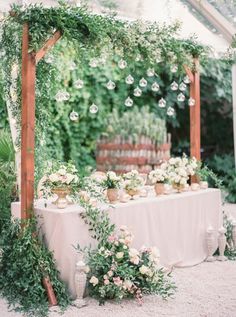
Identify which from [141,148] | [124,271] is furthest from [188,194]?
[141,148]

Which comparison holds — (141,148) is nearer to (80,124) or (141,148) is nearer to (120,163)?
(120,163)

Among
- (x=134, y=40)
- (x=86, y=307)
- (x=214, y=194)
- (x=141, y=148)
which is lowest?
(x=86, y=307)

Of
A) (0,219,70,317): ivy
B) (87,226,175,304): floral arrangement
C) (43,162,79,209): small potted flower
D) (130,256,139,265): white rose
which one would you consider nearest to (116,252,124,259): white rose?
(87,226,175,304): floral arrangement

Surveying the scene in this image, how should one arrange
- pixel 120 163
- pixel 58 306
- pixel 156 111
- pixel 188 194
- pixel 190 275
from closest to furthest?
pixel 58 306 → pixel 190 275 → pixel 188 194 → pixel 120 163 → pixel 156 111

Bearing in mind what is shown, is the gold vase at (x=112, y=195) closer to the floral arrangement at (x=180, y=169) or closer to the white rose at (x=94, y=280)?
the white rose at (x=94, y=280)

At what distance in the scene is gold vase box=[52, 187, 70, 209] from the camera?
4.38 metres

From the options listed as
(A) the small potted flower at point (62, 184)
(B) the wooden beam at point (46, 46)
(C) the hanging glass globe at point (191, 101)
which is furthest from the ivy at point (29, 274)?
(C) the hanging glass globe at point (191, 101)

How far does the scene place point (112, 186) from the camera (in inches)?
189

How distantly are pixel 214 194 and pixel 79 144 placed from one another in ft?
14.4

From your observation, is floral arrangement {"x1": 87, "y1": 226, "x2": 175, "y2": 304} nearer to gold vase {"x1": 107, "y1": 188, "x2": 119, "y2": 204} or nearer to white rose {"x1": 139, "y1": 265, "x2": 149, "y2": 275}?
white rose {"x1": 139, "y1": 265, "x2": 149, "y2": 275}

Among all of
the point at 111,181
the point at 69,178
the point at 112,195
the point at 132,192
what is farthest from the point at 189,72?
the point at 69,178

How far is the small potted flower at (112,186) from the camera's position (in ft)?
15.5

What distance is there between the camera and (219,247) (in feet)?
18.7

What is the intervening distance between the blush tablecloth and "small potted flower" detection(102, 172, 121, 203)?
0.31 feet
